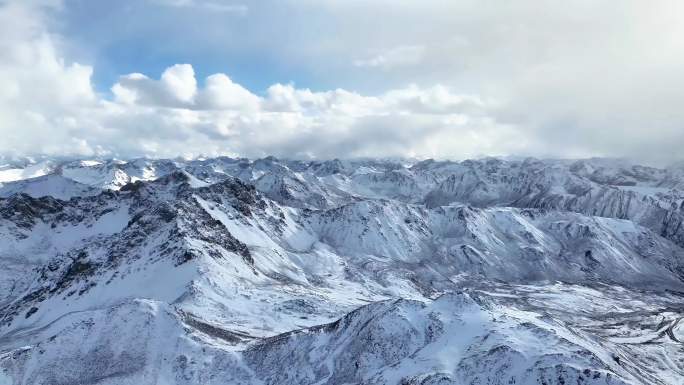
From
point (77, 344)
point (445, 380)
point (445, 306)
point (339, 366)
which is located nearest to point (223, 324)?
point (77, 344)

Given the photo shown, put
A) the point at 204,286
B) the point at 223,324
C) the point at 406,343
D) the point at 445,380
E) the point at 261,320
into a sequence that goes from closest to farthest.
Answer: the point at 445,380 < the point at 406,343 < the point at 223,324 < the point at 261,320 < the point at 204,286

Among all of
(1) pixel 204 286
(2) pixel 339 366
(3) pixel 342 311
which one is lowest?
(3) pixel 342 311

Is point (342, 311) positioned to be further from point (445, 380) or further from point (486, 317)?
point (445, 380)

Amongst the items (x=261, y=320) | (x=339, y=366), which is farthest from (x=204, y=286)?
(x=339, y=366)

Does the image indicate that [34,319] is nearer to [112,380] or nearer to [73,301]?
[73,301]

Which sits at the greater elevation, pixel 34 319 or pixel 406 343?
pixel 406 343

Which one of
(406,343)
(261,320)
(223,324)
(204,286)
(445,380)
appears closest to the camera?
(445,380)

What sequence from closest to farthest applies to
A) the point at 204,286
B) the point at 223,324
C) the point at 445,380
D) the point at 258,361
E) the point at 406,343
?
the point at 445,380
the point at 406,343
the point at 258,361
the point at 223,324
the point at 204,286

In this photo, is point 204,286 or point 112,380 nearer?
point 112,380

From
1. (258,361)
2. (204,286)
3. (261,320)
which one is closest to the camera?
(258,361)
